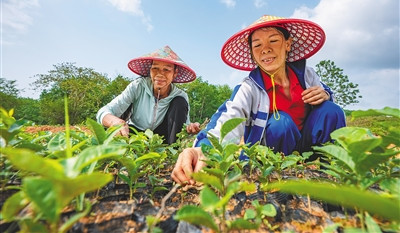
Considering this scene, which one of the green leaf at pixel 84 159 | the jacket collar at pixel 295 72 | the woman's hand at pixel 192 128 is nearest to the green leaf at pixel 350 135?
the green leaf at pixel 84 159

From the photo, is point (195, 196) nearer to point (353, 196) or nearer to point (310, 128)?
point (353, 196)

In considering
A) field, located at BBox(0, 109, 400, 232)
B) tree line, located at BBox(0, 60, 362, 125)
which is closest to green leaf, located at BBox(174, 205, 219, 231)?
field, located at BBox(0, 109, 400, 232)

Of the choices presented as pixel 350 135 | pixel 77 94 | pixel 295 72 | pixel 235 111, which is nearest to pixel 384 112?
pixel 350 135

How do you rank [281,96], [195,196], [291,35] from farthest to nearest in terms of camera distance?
[291,35]
[281,96]
[195,196]

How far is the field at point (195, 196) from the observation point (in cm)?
41

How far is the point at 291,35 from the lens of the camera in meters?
2.29

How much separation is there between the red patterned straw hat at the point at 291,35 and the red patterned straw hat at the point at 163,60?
2.50 feet

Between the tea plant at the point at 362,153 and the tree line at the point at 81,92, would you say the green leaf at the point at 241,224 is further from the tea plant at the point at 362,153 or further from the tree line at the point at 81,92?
the tree line at the point at 81,92

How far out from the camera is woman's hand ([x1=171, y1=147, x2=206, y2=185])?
95 centimetres

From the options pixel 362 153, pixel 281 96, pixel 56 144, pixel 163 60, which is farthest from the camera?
pixel 163 60

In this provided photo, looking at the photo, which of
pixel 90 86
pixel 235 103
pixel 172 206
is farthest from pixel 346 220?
pixel 90 86

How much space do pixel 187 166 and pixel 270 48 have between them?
141cm

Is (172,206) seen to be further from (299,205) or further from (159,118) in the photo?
(159,118)

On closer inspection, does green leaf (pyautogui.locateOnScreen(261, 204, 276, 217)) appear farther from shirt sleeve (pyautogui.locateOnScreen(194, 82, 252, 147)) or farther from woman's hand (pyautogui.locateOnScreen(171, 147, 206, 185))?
shirt sleeve (pyautogui.locateOnScreen(194, 82, 252, 147))
